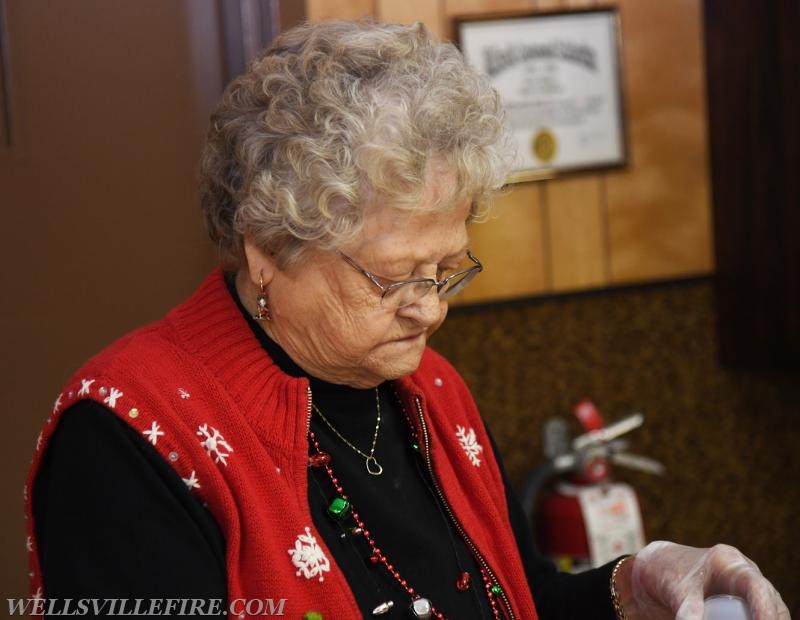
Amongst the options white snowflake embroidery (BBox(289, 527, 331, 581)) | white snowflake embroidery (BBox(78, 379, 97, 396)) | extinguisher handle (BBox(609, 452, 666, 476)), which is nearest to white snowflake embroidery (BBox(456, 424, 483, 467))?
white snowflake embroidery (BBox(289, 527, 331, 581))

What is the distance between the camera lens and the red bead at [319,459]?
1.41 metres

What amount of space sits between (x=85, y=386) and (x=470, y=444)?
2.01 feet

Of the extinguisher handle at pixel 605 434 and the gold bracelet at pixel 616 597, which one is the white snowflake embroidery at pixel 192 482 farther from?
the extinguisher handle at pixel 605 434

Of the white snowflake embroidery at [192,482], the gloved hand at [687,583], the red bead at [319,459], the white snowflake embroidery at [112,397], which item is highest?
the white snowflake embroidery at [112,397]

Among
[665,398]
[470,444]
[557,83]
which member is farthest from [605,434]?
[470,444]

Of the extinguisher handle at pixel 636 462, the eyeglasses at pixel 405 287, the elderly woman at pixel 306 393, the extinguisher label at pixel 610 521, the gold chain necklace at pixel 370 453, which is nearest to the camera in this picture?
the elderly woman at pixel 306 393

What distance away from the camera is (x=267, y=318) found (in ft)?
4.68

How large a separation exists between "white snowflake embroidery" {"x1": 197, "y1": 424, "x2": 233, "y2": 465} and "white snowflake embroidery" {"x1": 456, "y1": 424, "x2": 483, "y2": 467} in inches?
16.9

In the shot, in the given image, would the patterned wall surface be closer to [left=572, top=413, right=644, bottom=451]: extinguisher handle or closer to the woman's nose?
[left=572, top=413, right=644, bottom=451]: extinguisher handle

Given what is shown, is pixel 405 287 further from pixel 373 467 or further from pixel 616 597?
pixel 616 597

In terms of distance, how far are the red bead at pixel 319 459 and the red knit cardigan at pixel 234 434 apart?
45 millimetres

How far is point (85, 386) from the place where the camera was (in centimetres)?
127

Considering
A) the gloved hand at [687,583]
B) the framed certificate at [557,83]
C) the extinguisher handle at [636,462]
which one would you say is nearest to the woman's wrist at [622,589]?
the gloved hand at [687,583]

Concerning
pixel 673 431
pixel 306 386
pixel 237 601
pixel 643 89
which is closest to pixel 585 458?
pixel 673 431
